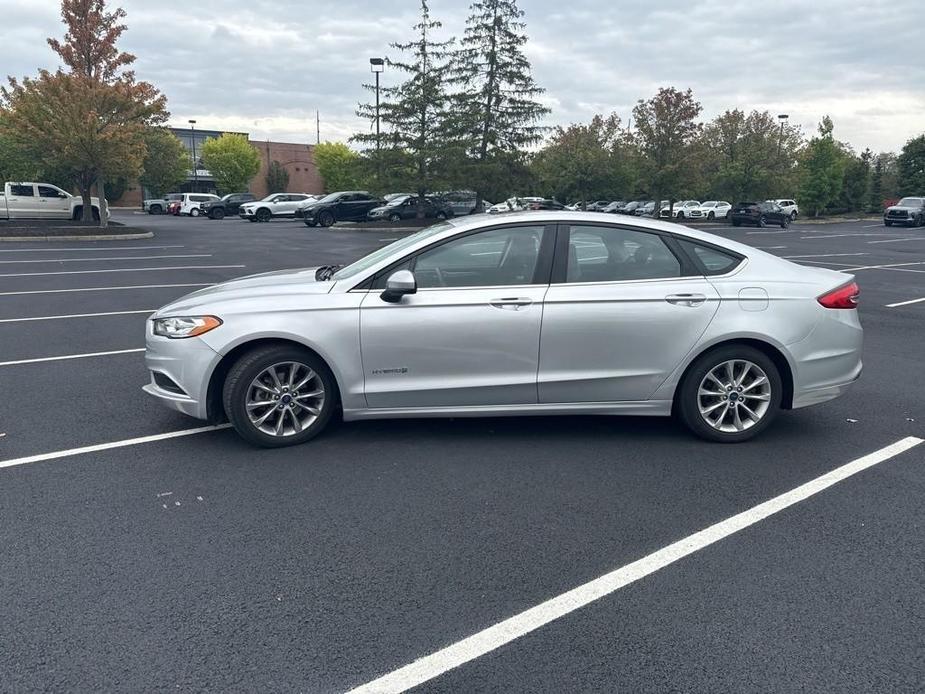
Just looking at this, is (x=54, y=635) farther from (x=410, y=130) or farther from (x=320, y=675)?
(x=410, y=130)

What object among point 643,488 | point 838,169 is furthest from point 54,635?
point 838,169

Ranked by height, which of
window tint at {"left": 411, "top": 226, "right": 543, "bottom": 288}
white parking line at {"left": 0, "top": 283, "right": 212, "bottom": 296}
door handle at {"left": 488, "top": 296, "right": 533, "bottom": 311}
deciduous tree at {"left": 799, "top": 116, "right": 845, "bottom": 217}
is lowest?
white parking line at {"left": 0, "top": 283, "right": 212, "bottom": 296}

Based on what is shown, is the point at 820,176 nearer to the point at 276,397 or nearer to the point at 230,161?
the point at 230,161

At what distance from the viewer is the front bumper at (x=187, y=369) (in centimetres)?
476

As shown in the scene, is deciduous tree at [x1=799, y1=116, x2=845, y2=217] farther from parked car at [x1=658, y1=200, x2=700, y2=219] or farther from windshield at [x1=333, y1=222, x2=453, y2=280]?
windshield at [x1=333, y1=222, x2=453, y2=280]

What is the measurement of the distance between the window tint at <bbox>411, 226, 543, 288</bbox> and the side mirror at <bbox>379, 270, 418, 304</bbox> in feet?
0.72

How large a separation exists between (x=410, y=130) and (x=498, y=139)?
4112mm

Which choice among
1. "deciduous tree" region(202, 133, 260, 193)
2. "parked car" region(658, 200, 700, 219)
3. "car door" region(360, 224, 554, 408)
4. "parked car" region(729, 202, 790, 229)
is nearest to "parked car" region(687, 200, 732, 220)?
"parked car" region(658, 200, 700, 219)

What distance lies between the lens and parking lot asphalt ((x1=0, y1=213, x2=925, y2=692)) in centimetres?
273

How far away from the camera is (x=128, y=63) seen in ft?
88.8

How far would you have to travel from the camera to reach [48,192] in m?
29.6

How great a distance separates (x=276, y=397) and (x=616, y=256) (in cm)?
253

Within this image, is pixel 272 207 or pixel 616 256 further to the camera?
pixel 272 207

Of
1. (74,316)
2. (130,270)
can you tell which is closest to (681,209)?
(130,270)
